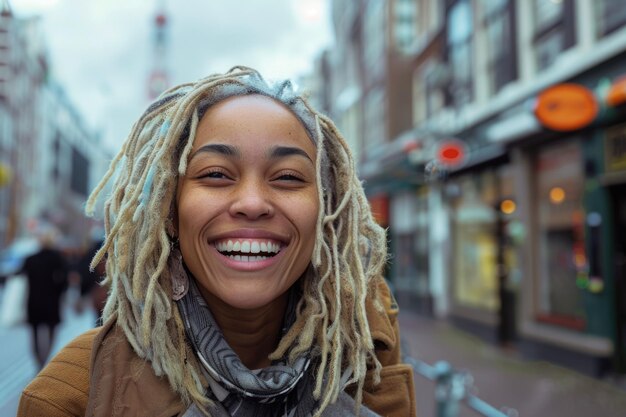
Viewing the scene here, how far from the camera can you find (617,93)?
6.92m

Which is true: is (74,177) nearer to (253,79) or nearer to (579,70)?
(579,70)

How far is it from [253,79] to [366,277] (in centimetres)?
60

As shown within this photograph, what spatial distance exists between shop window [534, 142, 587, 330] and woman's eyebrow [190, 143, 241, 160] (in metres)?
7.87

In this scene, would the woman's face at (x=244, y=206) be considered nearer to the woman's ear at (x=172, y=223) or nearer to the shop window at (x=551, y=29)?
the woman's ear at (x=172, y=223)

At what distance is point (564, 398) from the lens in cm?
658

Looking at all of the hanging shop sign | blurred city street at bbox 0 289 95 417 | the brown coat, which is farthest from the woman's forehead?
the hanging shop sign

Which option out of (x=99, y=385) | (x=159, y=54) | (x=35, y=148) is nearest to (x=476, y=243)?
(x=99, y=385)

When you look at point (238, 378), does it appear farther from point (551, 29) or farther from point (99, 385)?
point (551, 29)

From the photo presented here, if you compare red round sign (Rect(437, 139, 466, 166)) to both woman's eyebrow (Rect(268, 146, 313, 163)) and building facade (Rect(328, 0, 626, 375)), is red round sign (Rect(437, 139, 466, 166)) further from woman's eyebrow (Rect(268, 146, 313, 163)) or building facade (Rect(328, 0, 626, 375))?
woman's eyebrow (Rect(268, 146, 313, 163))

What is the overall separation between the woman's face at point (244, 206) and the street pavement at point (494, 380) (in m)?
4.36

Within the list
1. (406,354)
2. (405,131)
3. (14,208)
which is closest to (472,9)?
(405,131)

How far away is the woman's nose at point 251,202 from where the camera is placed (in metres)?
1.36

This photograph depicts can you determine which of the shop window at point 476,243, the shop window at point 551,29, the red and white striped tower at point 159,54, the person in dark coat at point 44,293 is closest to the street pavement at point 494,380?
the person in dark coat at point 44,293

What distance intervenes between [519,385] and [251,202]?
267 inches
